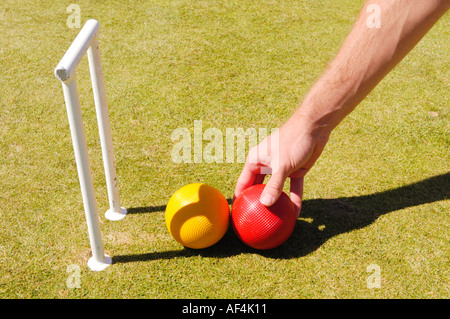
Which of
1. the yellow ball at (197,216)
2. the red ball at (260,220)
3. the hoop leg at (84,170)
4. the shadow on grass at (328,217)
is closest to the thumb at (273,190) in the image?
the red ball at (260,220)

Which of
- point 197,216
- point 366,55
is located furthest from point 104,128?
point 366,55

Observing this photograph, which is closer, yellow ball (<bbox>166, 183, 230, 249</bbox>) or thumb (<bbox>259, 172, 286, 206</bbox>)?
thumb (<bbox>259, 172, 286, 206</bbox>)

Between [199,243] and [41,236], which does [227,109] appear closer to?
[199,243]

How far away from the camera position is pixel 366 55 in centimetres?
262

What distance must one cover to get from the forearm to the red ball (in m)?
0.70

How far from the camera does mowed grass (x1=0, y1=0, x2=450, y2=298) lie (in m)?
3.37

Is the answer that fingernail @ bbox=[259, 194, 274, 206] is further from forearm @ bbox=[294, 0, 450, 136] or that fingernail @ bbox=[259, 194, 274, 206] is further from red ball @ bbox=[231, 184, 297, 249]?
forearm @ bbox=[294, 0, 450, 136]

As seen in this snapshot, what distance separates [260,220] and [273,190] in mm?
271

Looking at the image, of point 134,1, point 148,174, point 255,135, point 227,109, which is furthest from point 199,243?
point 134,1

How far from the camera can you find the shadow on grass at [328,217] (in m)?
3.52

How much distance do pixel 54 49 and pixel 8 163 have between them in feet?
7.49

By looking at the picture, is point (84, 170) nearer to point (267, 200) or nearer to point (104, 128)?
point (104, 128)

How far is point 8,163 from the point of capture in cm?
431

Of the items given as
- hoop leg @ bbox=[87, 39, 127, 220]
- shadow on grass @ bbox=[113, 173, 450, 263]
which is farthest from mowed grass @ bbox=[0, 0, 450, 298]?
hoop leg @ bbox=[87, 39, 127, 220]
